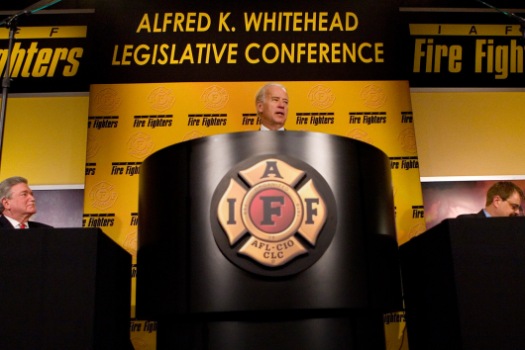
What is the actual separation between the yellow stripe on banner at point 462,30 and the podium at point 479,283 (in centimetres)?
328

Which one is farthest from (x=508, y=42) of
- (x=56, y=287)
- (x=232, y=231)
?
(x=56, y=287)

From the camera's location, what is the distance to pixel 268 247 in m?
1.76

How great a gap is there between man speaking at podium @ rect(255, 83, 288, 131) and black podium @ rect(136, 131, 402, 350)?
101 cm

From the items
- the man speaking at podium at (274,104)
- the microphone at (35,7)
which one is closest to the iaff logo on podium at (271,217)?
the man speaking at podium at (274,104)

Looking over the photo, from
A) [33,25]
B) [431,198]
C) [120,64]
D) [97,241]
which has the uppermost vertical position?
[33,25]

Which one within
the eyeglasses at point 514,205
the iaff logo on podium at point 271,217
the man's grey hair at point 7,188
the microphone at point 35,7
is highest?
the microphone at point 35,7

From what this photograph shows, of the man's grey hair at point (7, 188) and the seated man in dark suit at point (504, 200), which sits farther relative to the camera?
the seated man in dark suit at point (504, 200)

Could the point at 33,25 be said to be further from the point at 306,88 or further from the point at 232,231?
the point at 232,231

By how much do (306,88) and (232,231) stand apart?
2813mm

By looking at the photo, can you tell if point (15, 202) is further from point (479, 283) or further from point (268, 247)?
point (479, 283)

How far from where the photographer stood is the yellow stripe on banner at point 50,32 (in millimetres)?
4641

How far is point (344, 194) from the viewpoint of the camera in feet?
6.15

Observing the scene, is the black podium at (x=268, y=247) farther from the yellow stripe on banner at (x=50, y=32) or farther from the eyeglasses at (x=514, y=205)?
the yellow stripe on banner at (x=50, y=32)

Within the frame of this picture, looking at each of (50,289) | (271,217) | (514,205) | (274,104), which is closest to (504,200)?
(514,205)
